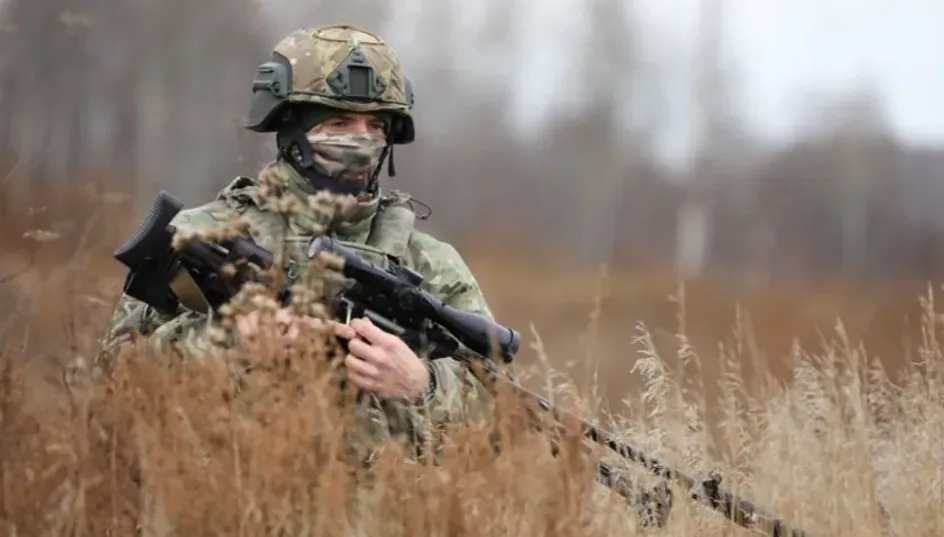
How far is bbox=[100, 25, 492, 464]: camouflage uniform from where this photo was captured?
→ 341cm

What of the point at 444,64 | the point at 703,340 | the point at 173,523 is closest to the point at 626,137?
the point at 444,64

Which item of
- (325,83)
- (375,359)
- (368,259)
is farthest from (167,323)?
(325,83)

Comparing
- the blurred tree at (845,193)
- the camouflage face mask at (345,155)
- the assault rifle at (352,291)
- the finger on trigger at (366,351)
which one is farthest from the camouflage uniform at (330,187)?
the blurred tree at (845,193)

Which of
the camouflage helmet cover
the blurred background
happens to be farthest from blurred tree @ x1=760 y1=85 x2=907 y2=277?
the camouflage helmet cover

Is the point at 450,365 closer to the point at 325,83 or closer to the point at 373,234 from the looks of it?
the point at 373,234

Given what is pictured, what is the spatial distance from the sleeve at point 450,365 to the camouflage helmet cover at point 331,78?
44cm

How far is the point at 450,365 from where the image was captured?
11.3ft

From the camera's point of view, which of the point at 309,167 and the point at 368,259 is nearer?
the point at 368,259

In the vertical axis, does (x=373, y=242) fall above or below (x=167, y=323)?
above

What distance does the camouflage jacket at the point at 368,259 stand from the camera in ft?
10.7

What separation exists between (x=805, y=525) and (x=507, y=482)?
153cm

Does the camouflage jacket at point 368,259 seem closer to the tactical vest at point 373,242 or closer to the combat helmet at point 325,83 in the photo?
the tactical vest at point 373,242

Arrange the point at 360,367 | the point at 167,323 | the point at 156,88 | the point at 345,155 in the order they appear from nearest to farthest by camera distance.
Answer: the point at 360,367
the point at 167,323
the point at 345,155
the point at 156,88

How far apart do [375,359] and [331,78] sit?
98 centimetres
